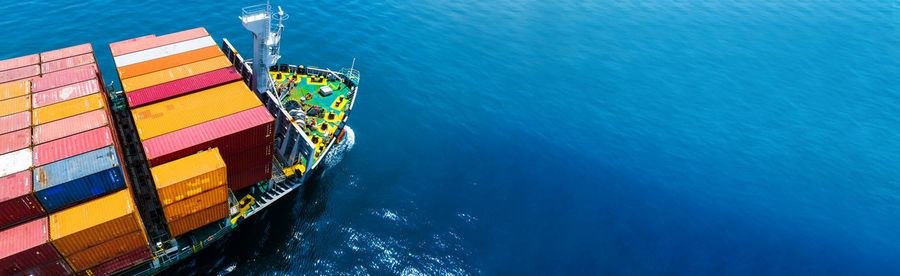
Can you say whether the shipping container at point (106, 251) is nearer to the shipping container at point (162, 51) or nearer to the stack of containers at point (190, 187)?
the stack of containers at point (190, 187)

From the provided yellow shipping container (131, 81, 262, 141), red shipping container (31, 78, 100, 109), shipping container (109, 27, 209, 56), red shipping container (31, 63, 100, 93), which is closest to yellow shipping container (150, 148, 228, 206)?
yellow shipping container (131, 81, 262, 141)

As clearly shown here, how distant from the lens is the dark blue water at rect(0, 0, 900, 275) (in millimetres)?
38219

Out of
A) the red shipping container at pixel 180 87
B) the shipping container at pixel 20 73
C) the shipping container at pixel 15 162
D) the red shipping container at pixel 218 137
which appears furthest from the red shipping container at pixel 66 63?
the red shipping container at pixel 218 137

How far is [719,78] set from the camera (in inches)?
2537

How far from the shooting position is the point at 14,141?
86.4 ft

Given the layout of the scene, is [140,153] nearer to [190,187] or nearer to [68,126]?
[68,126]

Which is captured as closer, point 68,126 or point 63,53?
point 68,126

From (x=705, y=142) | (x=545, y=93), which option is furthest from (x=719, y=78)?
(x=545, y=93)

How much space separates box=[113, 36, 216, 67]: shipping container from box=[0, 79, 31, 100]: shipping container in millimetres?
6159

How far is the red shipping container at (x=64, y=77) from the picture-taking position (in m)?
32.0

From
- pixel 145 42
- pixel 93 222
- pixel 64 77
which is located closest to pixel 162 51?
pixel 145 42

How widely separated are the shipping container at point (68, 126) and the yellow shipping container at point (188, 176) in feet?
19.5

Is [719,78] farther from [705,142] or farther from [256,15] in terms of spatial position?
[256,15]

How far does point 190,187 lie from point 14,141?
11210 millimetres
